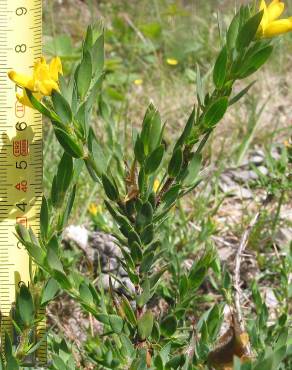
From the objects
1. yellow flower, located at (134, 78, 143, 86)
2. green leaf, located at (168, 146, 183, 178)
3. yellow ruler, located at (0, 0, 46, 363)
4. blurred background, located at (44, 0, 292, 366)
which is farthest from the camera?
yellow flower, located at (134, 78, 143, 86)

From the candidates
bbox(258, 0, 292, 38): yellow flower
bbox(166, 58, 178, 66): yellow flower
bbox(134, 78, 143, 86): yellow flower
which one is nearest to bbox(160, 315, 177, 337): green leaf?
bbox(258, 0, 292, 38): yellow flower

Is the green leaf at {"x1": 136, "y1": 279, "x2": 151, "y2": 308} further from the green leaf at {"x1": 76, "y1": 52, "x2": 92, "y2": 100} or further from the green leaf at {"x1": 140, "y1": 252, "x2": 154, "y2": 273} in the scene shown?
the green leaf at {"x1": 76, "y1": 52, "x2": 92, "y2": 100}

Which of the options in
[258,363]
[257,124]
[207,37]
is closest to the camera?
[258,363]

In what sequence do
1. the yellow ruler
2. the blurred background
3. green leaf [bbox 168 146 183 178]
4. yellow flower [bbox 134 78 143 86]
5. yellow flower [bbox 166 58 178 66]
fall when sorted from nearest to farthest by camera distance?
green leaf [bbox 168 146 183 178], the yellow ruler, the blurred background, yellow flower [bbox 134 78 143 86], yellow flower [bbox 166 58 178 66]

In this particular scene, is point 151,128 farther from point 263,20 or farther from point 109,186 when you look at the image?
point 263,20

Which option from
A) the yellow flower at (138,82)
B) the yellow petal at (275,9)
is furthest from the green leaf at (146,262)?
the yellow flower at (138,82)

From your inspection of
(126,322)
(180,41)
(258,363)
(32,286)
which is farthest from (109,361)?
(180,41)

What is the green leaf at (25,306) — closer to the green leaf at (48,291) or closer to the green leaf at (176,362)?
the green leaf at (48,291)

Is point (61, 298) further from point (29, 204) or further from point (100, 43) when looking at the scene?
point (100, 43)
